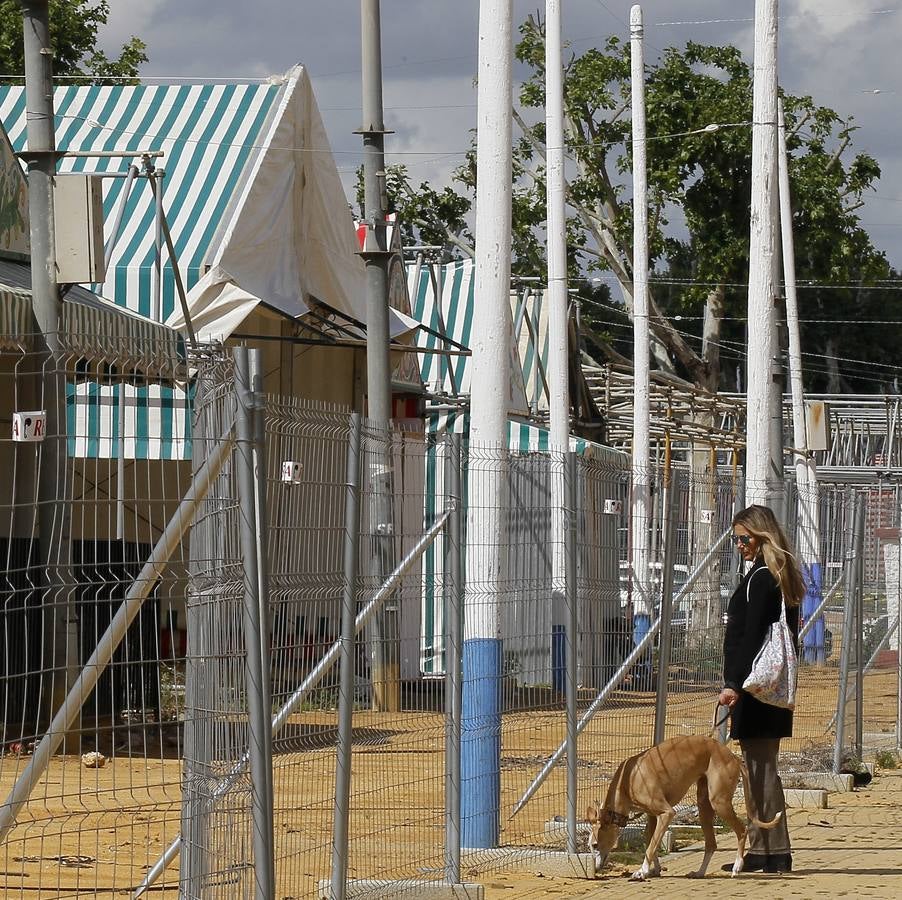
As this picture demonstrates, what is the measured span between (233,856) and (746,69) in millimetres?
38443

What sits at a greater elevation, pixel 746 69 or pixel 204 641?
pixel 746 69

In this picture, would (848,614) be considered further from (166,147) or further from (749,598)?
(166,147)

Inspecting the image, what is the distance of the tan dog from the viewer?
9.66 m

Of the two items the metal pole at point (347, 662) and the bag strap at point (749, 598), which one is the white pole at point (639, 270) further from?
the metal pole at point (347, 662)

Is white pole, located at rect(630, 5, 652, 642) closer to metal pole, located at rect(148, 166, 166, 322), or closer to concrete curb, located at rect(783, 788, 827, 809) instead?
metal pole, located at rect(148, 166, 166, 322)

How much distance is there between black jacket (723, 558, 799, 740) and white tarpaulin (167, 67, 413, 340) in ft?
27.1

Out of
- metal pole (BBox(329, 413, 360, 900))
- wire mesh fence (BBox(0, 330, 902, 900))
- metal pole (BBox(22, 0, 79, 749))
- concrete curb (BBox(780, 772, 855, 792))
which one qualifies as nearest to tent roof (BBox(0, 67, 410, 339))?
wire mesh fence (BBox(0, 330, 902, 900))

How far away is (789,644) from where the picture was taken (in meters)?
10.0

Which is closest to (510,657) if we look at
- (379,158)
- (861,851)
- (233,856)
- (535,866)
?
(535,866)

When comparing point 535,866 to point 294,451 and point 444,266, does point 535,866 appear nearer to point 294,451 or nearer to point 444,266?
point 294,451

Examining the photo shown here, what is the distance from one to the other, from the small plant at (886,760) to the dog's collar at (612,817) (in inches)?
264

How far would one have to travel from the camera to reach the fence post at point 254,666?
19.5ft

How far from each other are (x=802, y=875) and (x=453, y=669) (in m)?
2.81

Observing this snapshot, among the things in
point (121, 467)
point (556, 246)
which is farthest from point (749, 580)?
point (556, 246)
